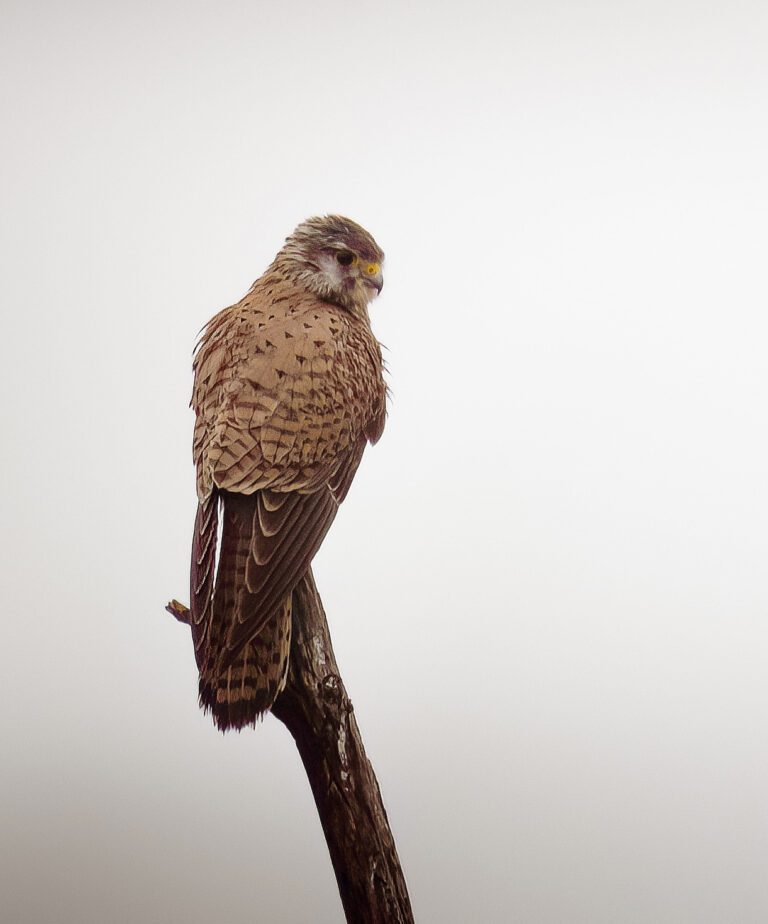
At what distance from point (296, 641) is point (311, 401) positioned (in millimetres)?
440

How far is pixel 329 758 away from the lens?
5.32 ft

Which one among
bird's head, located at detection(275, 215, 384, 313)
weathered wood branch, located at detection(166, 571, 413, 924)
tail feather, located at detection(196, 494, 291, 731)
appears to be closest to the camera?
tail feather, located at detection(196, 494, 291, 731)

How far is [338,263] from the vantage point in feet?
5.86

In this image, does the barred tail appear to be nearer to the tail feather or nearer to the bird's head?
the tail feather

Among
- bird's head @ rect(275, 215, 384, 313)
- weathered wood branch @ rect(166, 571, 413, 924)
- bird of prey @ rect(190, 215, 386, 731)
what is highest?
bird's head @ rect(275, 215, 384, 313)

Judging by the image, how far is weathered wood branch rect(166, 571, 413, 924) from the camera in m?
1.59

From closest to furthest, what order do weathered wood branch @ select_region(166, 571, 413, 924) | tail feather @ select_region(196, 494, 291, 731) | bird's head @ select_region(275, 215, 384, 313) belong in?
1. tail feather @ select_region(196, 494, 291, 731)
2. weathered wood branch @ select_region(166, 571, 413, 924)
3. bird's head @ select_region(275, 215, 384, 313)

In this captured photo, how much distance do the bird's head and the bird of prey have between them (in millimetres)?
68

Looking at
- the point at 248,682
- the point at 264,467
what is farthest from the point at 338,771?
the point at 264,467

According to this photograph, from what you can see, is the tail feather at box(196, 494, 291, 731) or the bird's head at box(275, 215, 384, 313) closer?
the tail feather at box(196, 494, 291, 731)

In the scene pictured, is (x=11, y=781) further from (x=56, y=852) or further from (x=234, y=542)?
(x=234, y=542)

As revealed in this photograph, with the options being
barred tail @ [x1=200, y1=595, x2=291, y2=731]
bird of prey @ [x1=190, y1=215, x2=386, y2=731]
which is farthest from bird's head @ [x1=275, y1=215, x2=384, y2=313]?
barred tail @ [x1=200, y1=595, x2=291, y2=731]

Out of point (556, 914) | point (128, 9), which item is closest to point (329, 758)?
point (556, 914)

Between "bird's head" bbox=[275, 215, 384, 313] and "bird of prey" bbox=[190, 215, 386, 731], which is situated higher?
A: "bird's head" bbox=[275, 215, 384, 313]
